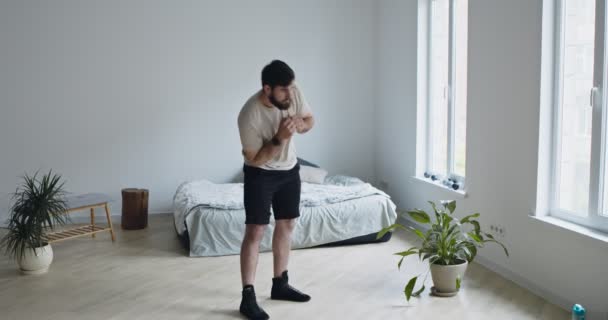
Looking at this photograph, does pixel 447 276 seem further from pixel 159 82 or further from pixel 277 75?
pixel 159 82

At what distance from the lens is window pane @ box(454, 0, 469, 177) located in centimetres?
480

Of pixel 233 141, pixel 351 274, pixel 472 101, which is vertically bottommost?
pixel 351 274

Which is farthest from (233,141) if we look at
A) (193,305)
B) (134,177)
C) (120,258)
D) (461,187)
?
(193,305)

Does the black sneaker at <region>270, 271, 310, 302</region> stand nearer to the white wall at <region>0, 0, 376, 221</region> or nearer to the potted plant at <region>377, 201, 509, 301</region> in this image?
the potted plant at <region>377, 201, 509, 301</region>

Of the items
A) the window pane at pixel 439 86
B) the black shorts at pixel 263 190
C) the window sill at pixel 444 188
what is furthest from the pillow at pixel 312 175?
the black shorts at pixel 263 190

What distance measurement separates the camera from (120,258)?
458 cm

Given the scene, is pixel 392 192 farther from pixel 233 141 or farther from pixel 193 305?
pixel 193 305

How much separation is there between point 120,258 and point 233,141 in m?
2.11

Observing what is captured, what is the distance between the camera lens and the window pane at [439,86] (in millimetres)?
5160

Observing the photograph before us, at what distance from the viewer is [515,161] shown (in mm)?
3834

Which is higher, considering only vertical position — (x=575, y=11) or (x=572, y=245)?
(x=575, y=11)

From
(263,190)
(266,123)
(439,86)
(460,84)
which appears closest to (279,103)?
(266,123)

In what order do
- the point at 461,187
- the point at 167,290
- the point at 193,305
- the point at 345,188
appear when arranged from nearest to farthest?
Answer: the point at 193,305, the point at 167,290, the point at 461,187, the point at 345,188

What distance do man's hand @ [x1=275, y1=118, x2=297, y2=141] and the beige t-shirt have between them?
0.08m
